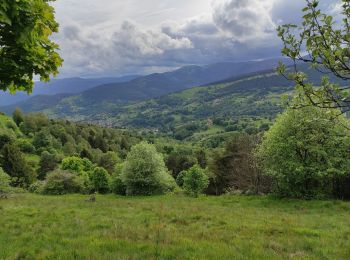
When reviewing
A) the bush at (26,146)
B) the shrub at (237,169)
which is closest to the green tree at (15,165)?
the bush at (26,146)

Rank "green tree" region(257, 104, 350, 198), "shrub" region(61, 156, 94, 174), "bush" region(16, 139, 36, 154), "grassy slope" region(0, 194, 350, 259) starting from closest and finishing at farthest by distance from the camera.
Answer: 1. "grassy slope" region(0, 194, 350, 259)
2. "green tree" region(257, 104, 350, 198)
3. "shrub" region(61, 156, 94, 174)
4. "bush" region(16, 139, 36, 154)

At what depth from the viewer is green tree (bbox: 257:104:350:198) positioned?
34500mm

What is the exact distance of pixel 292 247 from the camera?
1494cm

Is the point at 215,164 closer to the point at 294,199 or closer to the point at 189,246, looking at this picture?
the point at 294,199

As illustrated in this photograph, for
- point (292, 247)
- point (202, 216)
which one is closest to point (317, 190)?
point (202, 216)

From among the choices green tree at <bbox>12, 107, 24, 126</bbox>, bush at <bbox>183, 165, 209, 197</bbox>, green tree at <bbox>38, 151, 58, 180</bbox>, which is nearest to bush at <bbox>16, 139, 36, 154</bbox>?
green tree at <bbox>38, 151, 58, 180</bbox>

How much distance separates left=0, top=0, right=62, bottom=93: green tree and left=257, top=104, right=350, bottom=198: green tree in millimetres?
27959

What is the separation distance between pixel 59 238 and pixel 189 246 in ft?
20.1

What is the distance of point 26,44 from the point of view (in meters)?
8.02

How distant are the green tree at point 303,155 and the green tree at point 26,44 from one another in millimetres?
27959

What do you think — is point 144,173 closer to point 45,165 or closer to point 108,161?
point 45,165

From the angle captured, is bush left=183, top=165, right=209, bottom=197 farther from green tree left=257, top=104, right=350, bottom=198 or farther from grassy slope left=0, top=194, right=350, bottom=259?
grassy slope left=0, top=194, right=350, bottom=259

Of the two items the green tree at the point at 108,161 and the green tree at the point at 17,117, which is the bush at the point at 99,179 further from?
the green tree at the point at 17,117

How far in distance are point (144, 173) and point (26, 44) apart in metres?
51.9
